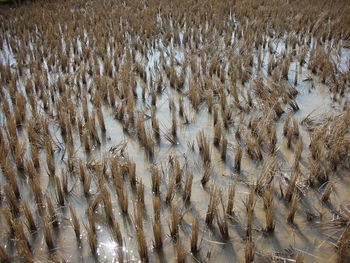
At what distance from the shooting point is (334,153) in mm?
2547

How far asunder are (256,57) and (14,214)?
12.5ft

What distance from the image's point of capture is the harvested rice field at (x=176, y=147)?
1981mm

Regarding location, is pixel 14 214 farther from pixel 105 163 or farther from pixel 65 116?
pixel 65 116

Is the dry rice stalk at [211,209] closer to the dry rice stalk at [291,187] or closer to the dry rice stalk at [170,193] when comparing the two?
the dry rice stalk at [170,193]

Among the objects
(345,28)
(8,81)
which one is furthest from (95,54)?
(345,28)

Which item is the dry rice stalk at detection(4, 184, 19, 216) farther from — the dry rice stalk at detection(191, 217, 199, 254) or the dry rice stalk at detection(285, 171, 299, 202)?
the dry rice stalk at detection(285, 171, 299, 202)

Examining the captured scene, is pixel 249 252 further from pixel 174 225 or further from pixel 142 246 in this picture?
pixel 142 246

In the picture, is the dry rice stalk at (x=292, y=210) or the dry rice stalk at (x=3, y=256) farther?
the dry rice stalk at (x=292, y=210)

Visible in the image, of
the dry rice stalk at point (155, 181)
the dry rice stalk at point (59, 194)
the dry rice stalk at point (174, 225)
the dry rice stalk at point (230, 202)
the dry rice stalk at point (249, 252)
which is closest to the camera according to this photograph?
the dry rice stalk at point (249, 252)

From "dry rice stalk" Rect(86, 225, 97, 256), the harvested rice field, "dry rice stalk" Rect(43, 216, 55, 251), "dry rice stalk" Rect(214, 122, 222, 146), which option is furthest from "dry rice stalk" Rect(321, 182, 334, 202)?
"dry rice stalk" Rect(43, 216, 55, 251)

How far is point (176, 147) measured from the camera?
2.91 metres

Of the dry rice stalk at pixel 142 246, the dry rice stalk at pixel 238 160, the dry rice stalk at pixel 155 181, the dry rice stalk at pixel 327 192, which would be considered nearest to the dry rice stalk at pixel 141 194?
the dry rice stalk at pixel 155 181

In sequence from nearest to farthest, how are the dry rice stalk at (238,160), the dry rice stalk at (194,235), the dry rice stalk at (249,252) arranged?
the dry rice stalk at (249,252) < the dry rice stalk at (194,235) < the dry rice stalk at (238,160)

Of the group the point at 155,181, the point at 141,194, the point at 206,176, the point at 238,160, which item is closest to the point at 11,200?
the point at 141,194
